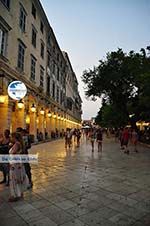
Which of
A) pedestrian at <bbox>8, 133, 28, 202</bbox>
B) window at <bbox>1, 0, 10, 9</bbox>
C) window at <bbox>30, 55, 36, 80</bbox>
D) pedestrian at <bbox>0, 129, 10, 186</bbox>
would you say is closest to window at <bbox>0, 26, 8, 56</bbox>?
window at <bbox>1, 0, 10, 9</bbox>

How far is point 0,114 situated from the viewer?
15039 millimetres

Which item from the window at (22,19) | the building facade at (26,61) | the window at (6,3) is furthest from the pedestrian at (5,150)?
the window at (22,19)

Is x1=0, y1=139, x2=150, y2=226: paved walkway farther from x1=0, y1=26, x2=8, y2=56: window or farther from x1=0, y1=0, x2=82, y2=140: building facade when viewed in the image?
x1=0, y1=26, x2=8, y2=56: window

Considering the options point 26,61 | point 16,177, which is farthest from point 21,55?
point 16,177

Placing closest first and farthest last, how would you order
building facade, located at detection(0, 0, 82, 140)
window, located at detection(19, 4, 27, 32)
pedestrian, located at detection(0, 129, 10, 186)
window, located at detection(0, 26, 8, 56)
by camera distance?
1. pedestrian, located at detection(0, 129, 10, 186)
2. window, located at detection(0, 26, 8, 56)
3. building facade, located at detection(0, 0, 82, 140)
4. window, located at detection(19, 4, 27, 32)

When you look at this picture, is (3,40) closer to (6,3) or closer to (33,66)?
(6,3)

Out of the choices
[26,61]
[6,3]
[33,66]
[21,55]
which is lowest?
[26,61]

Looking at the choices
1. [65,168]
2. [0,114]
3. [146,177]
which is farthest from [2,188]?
[0,114]

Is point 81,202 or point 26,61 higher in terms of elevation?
point 26,61

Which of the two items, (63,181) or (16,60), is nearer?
(63,181)

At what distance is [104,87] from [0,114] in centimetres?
2190

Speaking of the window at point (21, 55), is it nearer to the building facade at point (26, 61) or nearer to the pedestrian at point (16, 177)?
the building facade at point (26, 61)

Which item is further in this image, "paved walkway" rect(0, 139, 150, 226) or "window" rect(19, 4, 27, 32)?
"window" rect(19, 4, 27, 32)

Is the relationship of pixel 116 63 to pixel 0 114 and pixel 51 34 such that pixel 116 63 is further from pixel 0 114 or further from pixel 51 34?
pixel 0 114
